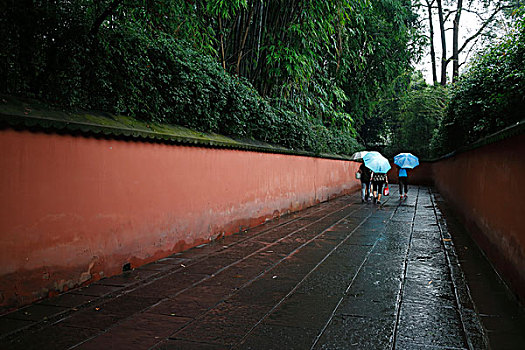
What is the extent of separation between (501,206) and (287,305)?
9.86ft

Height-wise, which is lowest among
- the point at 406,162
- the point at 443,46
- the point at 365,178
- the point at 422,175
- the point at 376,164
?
the point at 365,178

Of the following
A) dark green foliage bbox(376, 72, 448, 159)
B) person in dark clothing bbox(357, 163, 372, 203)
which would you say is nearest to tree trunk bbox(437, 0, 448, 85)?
dark green foliage bbox(376, 72, 448, 159)

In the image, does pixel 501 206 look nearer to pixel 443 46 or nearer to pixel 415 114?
pixel 415 114

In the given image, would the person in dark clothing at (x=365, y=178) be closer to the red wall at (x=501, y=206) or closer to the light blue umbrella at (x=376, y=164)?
the light blue umbrella at (x=376, y=164)

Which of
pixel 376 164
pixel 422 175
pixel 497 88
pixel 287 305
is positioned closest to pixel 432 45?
pixel 422 175

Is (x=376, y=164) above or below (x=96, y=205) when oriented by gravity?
above

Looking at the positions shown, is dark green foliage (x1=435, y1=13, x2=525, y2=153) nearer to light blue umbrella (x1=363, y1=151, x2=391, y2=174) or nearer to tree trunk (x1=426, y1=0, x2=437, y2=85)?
light blue umbrella (x1=363, y1=151, x2=391, y2=174)

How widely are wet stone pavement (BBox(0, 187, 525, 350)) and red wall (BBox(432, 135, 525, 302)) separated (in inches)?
10.0

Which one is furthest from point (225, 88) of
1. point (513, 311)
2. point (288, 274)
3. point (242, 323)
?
point (513, 311)

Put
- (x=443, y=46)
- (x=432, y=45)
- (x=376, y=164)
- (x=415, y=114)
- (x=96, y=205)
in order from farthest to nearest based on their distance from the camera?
(x=432, y=45)
(x=443, y=46)
(x=415, y=114)
(x=376, y=164)
(x=96, y=205)

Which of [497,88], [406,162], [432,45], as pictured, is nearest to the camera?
[497,88]

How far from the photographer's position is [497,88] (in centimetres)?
589

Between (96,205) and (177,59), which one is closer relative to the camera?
(96,205)

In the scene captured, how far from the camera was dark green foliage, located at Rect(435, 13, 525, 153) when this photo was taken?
5.04m
